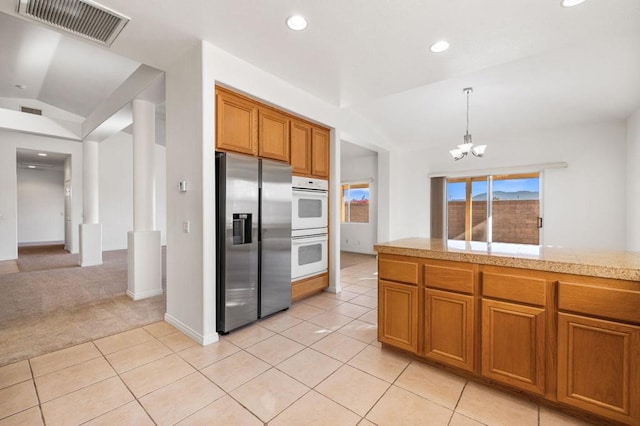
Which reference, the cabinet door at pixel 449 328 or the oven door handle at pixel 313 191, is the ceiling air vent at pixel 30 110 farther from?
the cabinet door at pixel 449 328

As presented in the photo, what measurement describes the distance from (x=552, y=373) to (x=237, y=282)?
2436mm

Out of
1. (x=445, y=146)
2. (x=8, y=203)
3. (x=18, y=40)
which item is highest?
(x=18, y=40)

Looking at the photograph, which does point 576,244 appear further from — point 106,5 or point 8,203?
point 8,203

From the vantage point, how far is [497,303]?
1784 millimetres

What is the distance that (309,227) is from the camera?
3688mm

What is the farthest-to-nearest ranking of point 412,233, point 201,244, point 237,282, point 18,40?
point 412,233 < point 18,40 < point 237,282 < point 201,244

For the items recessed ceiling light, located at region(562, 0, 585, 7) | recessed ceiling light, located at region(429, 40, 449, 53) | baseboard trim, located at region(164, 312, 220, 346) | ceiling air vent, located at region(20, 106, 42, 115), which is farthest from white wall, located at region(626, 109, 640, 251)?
ceiling air vent, located at region(20, 106, 42, 115)

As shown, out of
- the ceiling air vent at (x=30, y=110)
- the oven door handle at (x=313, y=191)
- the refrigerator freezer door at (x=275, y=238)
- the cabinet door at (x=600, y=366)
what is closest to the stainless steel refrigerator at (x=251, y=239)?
the refrigerator freezer door at (x=275, y=238)

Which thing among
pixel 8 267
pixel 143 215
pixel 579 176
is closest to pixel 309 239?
pixel 143 215

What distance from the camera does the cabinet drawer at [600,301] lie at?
141cm

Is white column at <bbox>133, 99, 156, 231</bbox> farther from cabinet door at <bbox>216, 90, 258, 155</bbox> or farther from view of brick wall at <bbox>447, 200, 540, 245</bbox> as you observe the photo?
view of brick wall at <bbox>447, 200, 540, 245</bbox>

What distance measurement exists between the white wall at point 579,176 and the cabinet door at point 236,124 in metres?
4.93

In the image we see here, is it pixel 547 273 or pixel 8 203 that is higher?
pixel 8 203

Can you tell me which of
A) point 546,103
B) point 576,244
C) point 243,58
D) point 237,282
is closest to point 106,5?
point 243,58
